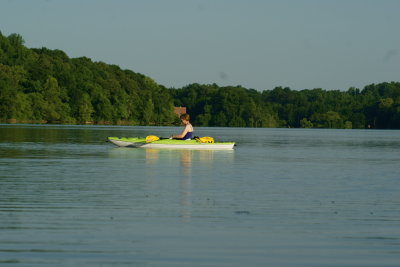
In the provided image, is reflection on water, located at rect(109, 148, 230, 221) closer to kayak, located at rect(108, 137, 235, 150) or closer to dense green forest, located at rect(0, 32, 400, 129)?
kayak, located at rect(108, 137, 235, 150)

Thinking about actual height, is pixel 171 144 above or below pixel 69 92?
below

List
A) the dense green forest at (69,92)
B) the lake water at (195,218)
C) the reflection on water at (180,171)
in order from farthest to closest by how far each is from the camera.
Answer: the dense green forest at (69,92) < the reflection on water at (180,171) < the lake water at (195,218)

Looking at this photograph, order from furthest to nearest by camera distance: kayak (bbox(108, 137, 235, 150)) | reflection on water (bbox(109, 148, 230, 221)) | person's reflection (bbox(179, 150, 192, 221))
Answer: kayak (bbox(108, 137, 235, 150)) → reflection on water (bbox(109, 148, 230, 221)) → person's reflection (bbox(179, 150, 192, 221))

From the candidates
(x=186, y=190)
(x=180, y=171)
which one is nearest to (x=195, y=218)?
(x=186, y=190)

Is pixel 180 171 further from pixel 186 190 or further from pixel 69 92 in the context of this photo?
pixel 69 92

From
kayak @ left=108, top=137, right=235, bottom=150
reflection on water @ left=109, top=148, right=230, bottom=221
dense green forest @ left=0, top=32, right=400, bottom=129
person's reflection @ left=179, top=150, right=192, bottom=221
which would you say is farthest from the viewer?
dense green forest @ left=0, top=32, right=400, bottom=129

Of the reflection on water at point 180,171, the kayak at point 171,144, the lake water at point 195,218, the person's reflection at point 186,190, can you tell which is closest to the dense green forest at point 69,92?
the kayak at point 171,144

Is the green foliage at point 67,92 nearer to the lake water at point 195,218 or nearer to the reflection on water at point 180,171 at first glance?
the reflection on water at point 180,171

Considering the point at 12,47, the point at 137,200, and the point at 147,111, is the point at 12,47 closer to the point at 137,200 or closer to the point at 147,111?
the point at 147,111

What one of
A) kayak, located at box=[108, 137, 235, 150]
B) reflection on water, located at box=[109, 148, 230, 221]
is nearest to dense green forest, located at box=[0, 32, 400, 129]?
kayak, located at box=[108, 137, 235, 150]

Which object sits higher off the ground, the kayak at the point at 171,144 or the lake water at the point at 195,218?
the kayak at the point at 171,144

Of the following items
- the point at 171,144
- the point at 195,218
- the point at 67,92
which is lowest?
the point at 195,218

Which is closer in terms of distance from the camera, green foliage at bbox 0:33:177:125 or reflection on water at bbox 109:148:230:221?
reflection on water at bbox 109:148:230:221

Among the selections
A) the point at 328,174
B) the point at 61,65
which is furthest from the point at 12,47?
the point at 328,174
